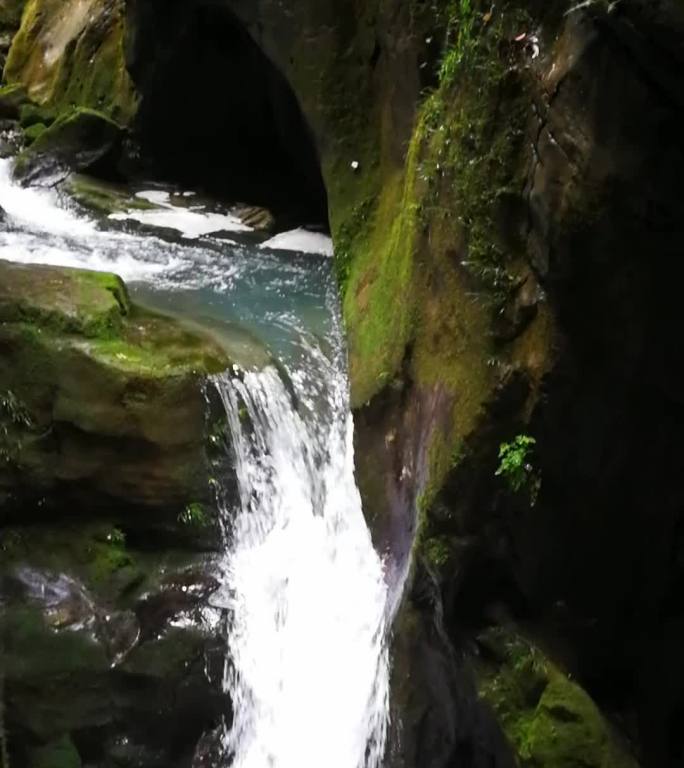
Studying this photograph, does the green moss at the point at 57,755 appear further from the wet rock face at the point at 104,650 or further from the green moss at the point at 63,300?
the green moss at the point at 63,300

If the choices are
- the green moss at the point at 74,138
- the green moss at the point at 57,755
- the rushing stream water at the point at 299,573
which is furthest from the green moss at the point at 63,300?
the green moss at the point at 74,138

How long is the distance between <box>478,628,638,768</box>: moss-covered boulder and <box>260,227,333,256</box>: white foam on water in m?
5.32

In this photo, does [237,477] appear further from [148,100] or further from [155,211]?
[148,100]

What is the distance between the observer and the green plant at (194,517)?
16.8ft

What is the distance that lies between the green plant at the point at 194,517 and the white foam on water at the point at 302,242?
396 cm

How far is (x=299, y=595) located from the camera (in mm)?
5074

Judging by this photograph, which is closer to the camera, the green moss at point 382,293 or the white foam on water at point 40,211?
the green moss at point 382,293

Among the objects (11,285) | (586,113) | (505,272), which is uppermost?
(586,113)

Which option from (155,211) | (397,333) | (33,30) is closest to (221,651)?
(397,333)

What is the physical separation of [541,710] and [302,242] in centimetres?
595

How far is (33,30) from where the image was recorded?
14.2 meters

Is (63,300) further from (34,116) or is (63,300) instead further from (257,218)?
(34,116)

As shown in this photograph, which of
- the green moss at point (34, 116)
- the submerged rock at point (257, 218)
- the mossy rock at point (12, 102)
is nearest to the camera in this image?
the submerged rock at point (257, 218)

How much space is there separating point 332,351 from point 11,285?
6.66ft
